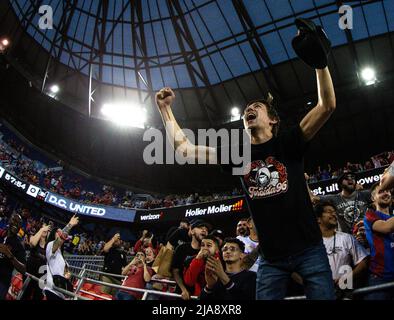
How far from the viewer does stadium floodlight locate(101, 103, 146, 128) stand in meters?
19.2

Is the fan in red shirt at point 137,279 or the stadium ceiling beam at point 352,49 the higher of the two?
the stadium ceiling beam at point 352,49

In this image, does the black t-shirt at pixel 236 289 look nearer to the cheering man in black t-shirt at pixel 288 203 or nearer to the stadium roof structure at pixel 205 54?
the cheering man in black t-shirt at pixel 288 203

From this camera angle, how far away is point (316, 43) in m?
1.53

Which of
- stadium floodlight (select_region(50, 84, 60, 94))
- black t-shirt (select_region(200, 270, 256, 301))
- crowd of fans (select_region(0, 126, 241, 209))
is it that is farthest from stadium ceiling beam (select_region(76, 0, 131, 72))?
black t-shirt (select_region(200, 270, 256, 301))

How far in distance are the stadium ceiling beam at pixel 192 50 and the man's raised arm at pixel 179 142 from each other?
14.3 m

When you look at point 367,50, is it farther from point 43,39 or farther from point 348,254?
point 43,39

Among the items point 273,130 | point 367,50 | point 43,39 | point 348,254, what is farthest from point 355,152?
point 43,39

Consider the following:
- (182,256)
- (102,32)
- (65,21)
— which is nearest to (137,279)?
(182,256)

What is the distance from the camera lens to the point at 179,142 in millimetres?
2049

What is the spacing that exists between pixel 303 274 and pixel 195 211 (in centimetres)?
1411

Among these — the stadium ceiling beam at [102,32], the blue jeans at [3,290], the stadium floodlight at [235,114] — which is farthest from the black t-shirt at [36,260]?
the stadium floodlight at [235,114]

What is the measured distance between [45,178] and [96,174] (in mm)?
3723

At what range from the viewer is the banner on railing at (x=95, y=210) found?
17453 mm

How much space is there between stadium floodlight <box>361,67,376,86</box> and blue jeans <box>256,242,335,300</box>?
1478 centimetres
